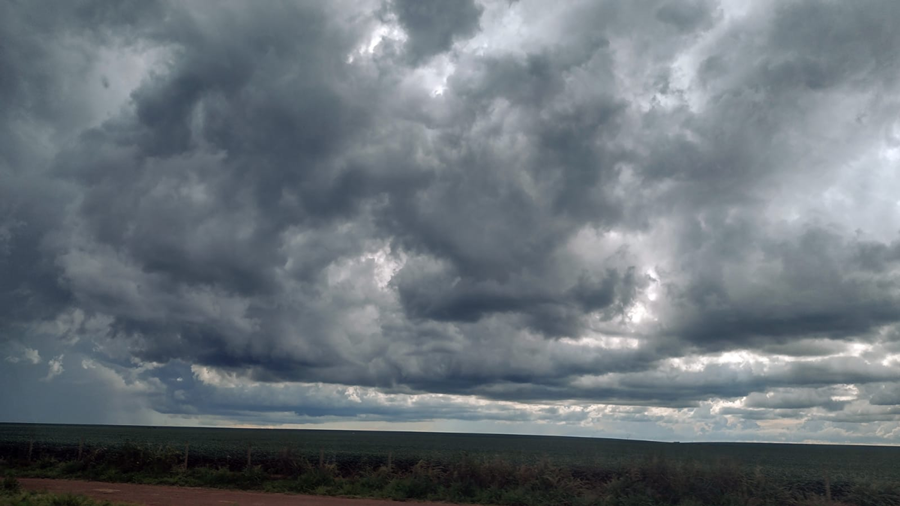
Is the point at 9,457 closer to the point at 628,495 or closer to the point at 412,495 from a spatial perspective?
the point at 412,495

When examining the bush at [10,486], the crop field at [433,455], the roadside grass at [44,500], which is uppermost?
the roadside grass at [44,500]

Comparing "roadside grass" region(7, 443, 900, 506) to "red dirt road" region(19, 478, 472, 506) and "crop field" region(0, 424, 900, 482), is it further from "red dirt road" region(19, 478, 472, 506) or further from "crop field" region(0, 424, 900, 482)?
"red dirt road" region(19, 478, 472, 506)

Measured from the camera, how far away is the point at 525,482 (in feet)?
113

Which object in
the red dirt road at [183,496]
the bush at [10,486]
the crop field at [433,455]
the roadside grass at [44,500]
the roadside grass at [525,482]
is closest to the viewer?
the roadside grass at [44,500]

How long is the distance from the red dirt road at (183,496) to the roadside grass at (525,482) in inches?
69.7

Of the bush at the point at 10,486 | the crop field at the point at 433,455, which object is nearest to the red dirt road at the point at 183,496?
the bush at the point at 10,486

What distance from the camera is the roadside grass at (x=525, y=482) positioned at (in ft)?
105

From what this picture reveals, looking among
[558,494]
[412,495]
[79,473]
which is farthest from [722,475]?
[79,473]

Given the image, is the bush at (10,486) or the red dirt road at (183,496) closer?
the bush at (10,486)

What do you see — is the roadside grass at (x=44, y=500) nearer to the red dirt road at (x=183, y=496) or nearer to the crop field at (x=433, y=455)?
the red dirt road at (x=183, y=496)

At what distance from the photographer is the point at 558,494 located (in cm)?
3269

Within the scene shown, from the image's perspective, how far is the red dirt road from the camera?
1185 inches

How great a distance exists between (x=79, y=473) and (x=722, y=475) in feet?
130

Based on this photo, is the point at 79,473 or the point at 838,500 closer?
the point at 838,500
